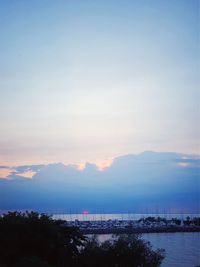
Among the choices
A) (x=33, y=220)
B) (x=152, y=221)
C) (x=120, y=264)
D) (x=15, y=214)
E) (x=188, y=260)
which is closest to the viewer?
(x=120, y=264)

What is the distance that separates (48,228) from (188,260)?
4106 cm

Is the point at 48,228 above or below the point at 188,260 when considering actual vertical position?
above

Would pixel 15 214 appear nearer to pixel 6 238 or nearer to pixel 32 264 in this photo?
pixel 6 238

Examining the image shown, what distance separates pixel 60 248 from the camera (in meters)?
25.0

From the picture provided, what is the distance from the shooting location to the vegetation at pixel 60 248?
2442cm

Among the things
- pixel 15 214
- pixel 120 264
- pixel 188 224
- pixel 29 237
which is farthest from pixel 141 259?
pixel 188 224

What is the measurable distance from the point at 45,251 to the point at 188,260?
41340 millimetres

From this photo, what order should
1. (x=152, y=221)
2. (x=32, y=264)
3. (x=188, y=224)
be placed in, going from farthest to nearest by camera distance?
(x=152, y=221)
(x=188, y=224)
(x=32, y=264)

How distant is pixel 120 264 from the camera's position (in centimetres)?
2444

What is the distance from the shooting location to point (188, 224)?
174625mm

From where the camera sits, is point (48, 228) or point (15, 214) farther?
point (15, 214)

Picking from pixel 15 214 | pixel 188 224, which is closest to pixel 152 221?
pixel 188 224

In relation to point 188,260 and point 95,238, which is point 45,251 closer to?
point 95,238

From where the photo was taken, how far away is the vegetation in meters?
24.4
